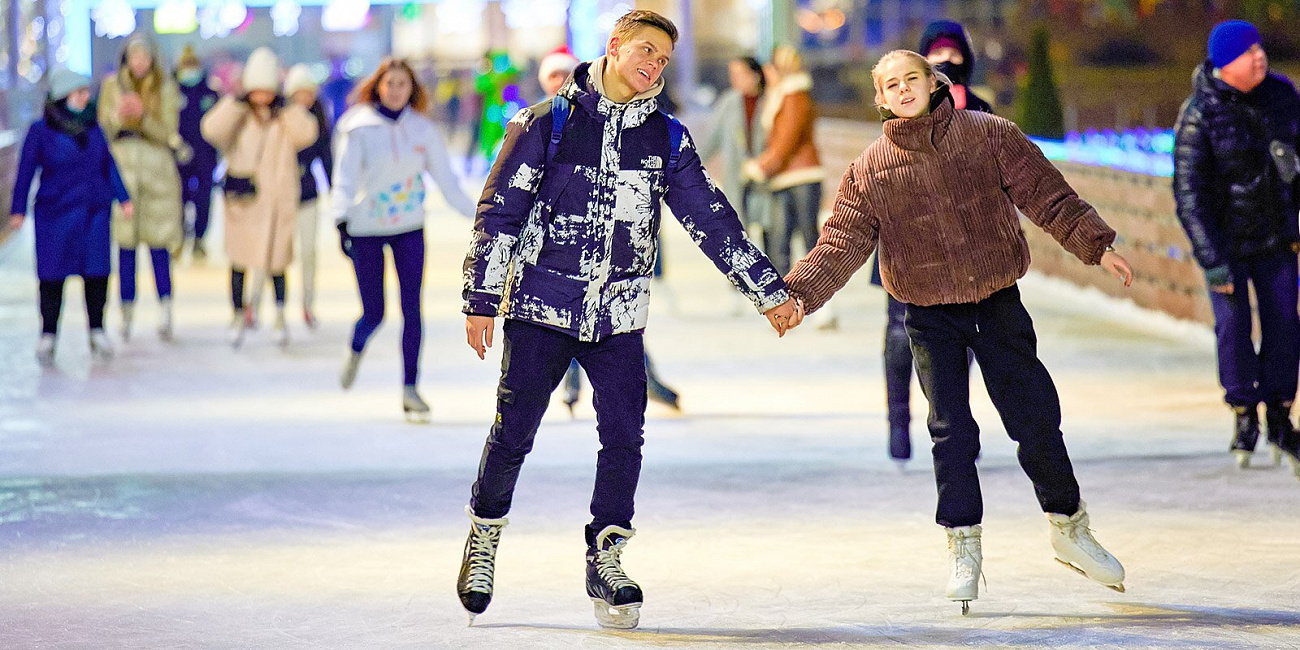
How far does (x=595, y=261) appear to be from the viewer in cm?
503

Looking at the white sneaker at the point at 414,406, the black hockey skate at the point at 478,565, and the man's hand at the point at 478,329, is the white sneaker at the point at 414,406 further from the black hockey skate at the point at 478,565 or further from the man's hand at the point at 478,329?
the man's hand at the point at 478,329

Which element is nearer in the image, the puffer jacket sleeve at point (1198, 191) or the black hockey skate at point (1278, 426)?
the puffer jacket sleeve at point (1198, 191)

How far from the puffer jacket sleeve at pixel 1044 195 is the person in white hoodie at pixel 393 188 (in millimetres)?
3756

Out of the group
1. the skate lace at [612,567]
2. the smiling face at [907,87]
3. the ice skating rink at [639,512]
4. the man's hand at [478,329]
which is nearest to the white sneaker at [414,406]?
the ice skating rink at [639,512]

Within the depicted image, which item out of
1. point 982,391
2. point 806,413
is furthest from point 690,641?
point 982,391

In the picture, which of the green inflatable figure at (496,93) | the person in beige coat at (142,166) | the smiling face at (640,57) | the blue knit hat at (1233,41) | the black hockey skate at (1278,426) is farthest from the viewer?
the green inflatable figure at (496,93)

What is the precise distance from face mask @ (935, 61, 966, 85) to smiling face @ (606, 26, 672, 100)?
2188 mm

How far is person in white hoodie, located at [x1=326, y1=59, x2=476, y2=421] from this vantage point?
28.2ft

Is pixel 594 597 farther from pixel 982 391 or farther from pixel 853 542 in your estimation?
pixel 982 391

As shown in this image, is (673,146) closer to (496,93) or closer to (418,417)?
(418,417)

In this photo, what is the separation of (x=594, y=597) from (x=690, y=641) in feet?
1.12

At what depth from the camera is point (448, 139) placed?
122ft

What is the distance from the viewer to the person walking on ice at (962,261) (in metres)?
5.18

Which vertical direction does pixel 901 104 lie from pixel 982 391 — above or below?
above
